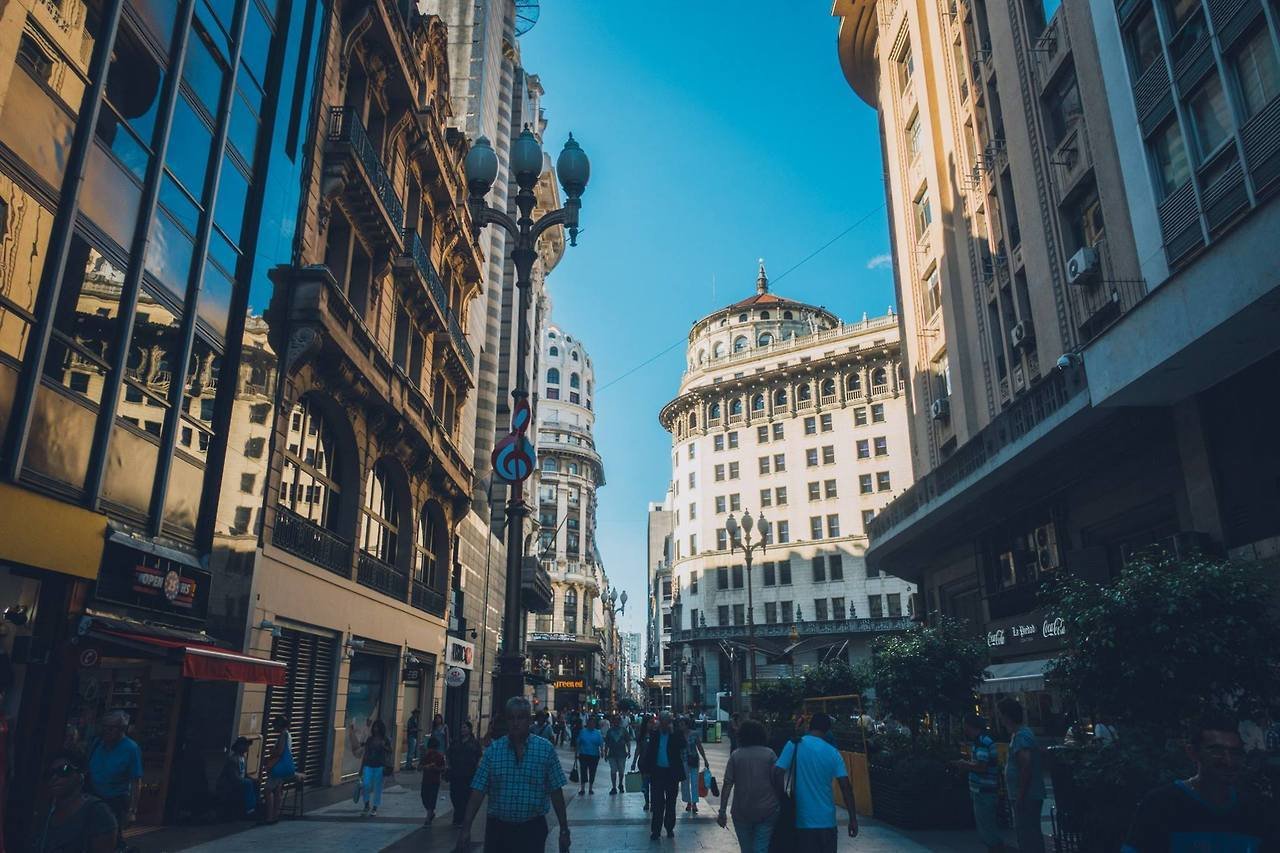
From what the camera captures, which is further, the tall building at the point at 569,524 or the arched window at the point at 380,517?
the tall building at the point at 569,524

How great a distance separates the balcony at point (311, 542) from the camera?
15631mm

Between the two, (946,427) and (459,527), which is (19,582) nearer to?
(459,527)

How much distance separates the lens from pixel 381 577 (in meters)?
21.3

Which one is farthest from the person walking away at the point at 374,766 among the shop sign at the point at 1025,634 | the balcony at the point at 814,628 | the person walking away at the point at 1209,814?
the balcony at the point at 814,628

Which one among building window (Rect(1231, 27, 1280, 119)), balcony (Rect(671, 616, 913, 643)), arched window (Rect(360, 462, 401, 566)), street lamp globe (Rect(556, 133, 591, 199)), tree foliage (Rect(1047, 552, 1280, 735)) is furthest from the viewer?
balcony (Rect(671, 616, 913, 643))

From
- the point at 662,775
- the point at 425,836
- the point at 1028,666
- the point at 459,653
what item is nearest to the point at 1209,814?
the point at 662,775

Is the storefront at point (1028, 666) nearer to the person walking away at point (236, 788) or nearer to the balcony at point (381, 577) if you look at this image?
the person walking away at point (236, 788)

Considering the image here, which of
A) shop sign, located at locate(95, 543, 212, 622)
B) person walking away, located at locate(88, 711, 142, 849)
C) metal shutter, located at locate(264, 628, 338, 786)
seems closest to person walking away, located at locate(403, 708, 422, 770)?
metal shutter, located at locate(264, 628, 338, 786)

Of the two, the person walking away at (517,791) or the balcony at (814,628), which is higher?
the balcony at (814,628)

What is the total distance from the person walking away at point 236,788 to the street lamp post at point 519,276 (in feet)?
17.1

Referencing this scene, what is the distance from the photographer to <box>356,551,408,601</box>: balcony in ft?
65.2

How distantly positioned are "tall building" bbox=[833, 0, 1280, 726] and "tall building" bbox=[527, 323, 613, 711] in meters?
46.9

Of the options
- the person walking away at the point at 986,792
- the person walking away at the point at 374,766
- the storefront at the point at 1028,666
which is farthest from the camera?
the storefront at the point at 1028,666

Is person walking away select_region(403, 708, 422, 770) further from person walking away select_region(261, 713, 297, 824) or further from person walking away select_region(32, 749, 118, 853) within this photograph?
person walking away select_region(32, 749, 118, 853)
